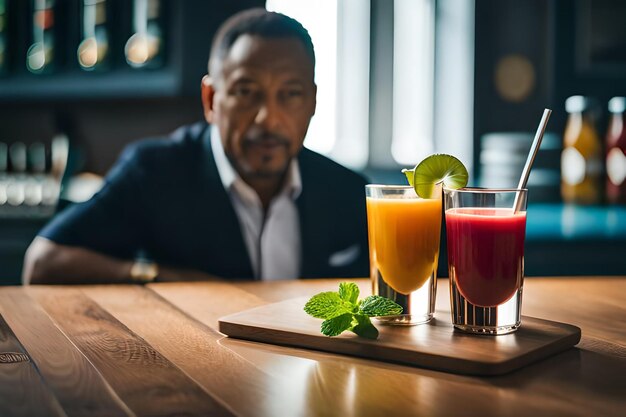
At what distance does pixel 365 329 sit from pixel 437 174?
0.23m

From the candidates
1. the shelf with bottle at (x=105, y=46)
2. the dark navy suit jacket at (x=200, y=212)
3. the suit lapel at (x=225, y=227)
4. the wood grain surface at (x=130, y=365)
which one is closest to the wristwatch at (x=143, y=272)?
the dark navy suit jacket at (x=200, y=212)

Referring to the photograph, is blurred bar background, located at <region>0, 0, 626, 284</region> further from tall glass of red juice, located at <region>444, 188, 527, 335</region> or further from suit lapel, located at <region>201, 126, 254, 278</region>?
tall glass of red juice, located at <region>444, 188, 527, 335</region>

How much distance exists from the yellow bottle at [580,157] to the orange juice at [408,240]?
1885 millimetres

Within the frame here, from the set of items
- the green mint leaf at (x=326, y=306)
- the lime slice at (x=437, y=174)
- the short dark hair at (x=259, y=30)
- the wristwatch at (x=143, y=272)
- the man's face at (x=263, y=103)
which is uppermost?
the short dark hair at (x=259, y=30)

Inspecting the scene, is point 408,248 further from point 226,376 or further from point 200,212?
point 200,212

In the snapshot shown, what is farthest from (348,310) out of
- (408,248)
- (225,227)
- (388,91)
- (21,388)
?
(388,91)

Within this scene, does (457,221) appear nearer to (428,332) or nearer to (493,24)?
(428,332)

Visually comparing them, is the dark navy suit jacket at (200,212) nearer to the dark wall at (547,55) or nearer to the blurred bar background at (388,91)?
the blurred bar background at (388,91)

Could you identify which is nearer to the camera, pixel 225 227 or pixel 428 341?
pixel 428 341

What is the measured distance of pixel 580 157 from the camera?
2758 mm

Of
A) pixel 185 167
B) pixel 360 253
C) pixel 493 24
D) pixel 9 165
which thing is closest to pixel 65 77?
pixel 9 165

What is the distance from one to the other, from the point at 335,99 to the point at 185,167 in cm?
99

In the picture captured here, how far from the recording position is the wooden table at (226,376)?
2.28 feet

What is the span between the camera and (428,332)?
3.09ft
